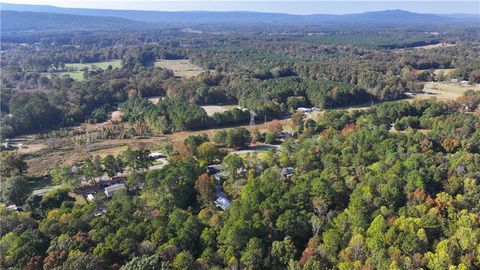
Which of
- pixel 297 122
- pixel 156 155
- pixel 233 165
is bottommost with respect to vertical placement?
pixel 156 155

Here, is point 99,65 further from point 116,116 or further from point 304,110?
point 304,110

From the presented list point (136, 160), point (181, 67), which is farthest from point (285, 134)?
point (181, 67)

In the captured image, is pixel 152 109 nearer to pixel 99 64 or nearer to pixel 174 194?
pixel 174 194

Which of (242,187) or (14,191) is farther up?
(242,187)

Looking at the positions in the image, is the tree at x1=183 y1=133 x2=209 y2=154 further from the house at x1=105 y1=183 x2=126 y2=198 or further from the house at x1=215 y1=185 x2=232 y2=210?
the house at x1=105 y1=183 x2=126 y2=198

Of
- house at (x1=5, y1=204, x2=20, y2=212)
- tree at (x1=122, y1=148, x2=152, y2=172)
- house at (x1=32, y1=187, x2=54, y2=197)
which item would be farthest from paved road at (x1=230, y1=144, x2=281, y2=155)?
house at (x1=5, y1=204, x2=20, y2=212)

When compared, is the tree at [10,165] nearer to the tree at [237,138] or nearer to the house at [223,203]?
the house at [223,203]
